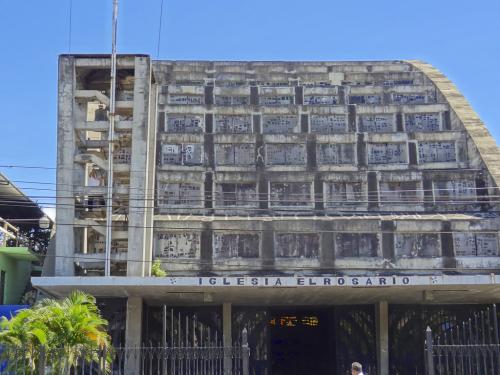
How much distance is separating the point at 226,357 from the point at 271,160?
74.3 feet

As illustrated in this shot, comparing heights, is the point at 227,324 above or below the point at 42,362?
below

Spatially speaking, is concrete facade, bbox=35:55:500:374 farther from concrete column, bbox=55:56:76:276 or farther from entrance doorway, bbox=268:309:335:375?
entrance doorway, bbox=268:309:335:375

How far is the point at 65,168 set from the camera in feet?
84.1

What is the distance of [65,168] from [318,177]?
1567 cm

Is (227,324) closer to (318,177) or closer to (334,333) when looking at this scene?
(334,333)

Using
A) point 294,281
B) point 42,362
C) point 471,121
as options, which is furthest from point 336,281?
point 471,121

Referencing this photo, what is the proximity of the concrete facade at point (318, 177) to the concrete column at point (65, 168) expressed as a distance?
1.60 m

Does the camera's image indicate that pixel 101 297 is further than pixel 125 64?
No

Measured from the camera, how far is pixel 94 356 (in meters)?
15.5

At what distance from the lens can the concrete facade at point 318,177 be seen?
34.2 m

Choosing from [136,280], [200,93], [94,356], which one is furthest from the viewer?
A: [200,93]

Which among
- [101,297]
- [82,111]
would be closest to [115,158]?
[82,111]

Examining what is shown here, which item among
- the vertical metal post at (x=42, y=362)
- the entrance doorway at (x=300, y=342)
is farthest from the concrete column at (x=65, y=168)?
the entrance doorway at (x=300, y=342)

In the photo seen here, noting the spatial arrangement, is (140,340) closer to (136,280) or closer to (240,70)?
(136,280)
